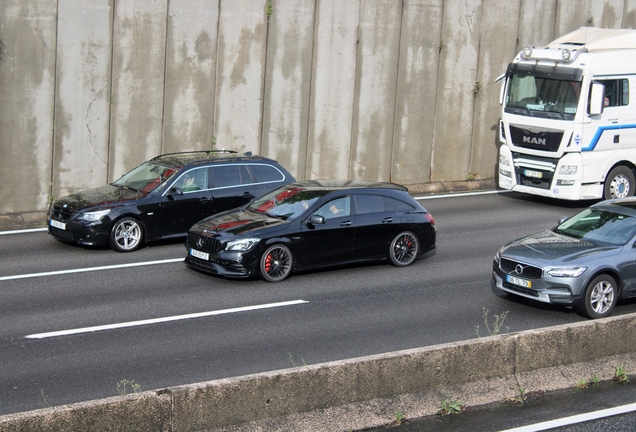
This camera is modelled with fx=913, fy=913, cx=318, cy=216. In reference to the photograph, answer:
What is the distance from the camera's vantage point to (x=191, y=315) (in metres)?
12.3

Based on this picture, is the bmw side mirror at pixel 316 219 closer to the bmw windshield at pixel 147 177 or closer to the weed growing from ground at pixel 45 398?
the bmw windshield at pixel 147 177

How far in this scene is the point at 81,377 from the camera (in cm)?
985

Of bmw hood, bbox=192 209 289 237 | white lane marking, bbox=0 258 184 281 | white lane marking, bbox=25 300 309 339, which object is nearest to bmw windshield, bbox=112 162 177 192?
white lane marking, bbox=0 258 184 281

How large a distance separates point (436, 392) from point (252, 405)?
1.98 meters

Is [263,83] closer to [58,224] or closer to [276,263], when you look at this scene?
[58,224]

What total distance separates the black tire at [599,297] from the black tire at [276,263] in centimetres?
442

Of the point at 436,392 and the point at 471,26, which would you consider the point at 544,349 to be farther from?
the point at 471,26

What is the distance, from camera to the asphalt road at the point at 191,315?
1015cm

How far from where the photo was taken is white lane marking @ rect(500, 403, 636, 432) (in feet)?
27.8

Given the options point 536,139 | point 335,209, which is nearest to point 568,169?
point 536,139

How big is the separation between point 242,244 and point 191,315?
1806 mm

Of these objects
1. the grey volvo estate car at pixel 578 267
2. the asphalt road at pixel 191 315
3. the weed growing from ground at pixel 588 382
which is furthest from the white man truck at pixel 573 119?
the weed growing from ground at pixel 588 382

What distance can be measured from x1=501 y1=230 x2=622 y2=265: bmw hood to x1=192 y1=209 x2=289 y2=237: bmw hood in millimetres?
3561

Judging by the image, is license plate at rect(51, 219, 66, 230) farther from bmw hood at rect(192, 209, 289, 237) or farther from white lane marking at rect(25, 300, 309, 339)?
white lane marking at rect(25, 300, 309, 339)
